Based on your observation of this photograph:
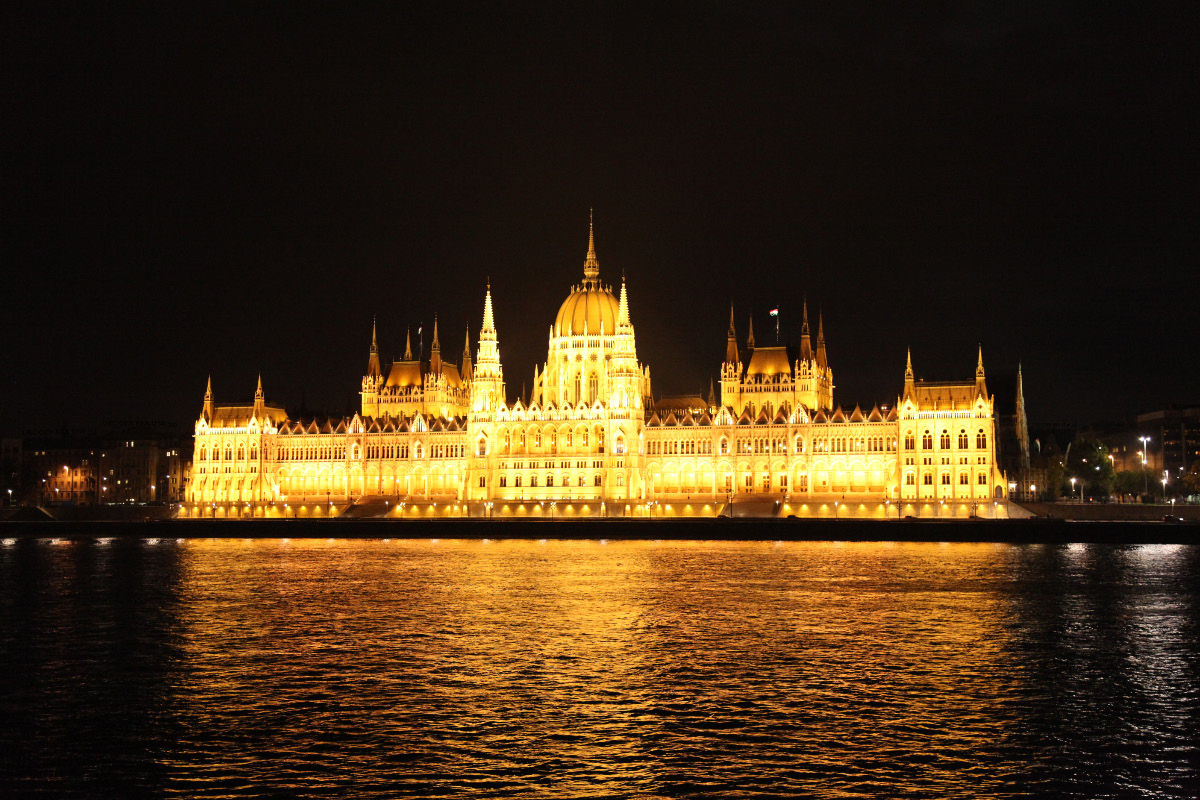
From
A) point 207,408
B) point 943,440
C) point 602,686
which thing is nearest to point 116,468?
point 207,408

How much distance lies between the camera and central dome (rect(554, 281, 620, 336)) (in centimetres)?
13625

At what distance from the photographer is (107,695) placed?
31422 mm

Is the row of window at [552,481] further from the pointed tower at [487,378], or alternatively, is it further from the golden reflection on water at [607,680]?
the golden reflection on water at [607,680]

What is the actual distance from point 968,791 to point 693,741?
19.0 feet

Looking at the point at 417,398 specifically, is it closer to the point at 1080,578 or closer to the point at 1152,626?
the point at 1080,578

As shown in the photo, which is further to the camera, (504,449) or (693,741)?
(504,449)

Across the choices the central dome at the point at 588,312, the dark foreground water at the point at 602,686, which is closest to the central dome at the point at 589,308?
the central dome at the point at 588,312

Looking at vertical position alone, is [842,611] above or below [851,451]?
below

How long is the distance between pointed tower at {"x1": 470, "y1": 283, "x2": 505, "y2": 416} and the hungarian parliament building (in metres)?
0.16

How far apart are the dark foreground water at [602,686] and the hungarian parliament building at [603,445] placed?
2307 inches

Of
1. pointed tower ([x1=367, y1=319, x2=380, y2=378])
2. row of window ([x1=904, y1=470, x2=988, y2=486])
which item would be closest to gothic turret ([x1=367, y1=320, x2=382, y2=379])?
pointed tower ([x1=367, y1=319, x2=380, y2=378])

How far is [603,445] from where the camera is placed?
127438mm

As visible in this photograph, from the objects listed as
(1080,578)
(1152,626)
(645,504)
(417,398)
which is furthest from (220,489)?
(1152,626)

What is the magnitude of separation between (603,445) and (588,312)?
55.5ft
